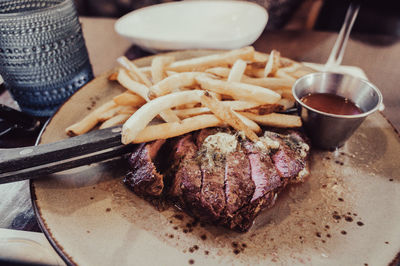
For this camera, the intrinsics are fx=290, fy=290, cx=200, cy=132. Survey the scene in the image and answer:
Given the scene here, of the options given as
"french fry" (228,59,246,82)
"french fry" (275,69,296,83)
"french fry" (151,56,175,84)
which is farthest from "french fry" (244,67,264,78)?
"french fry" (151,56,175,84)

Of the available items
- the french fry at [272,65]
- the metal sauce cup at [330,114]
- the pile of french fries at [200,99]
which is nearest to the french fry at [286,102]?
the pile of french fries at [200,99]

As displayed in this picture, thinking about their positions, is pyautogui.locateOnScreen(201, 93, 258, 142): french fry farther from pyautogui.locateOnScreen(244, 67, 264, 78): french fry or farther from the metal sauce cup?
pyautogui.locateOnScreen(244, 67, 264, 78): french fry

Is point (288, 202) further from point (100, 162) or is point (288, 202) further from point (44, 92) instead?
point (44, 92)

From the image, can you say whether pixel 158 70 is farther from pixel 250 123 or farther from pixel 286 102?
pixel 286 102

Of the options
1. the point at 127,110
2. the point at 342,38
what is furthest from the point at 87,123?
the point at 342,38

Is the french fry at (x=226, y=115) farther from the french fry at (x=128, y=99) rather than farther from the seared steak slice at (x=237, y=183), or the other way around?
the french fry at (x=128, y=99)

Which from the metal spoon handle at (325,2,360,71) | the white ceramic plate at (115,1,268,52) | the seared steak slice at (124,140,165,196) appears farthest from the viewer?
the white ceramic plate at (115,1,268,52)
